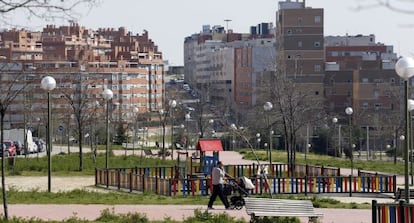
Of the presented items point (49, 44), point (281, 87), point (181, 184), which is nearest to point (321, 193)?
point (181, 184)

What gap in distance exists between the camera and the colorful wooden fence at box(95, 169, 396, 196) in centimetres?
2548

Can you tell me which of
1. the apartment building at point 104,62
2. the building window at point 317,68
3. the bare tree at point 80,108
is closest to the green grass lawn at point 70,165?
the bare tree at point 80,108

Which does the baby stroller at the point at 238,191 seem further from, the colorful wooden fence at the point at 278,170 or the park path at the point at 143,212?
the colorful wooden fence at the point at 278,170

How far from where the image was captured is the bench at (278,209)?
55.1 feet

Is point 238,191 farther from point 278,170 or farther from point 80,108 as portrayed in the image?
point 80,108

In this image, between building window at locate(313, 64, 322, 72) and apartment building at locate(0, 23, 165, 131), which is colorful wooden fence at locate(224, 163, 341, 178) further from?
building window at locate(313, 64, 322, 72)

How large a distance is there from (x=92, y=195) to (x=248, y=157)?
25.5m

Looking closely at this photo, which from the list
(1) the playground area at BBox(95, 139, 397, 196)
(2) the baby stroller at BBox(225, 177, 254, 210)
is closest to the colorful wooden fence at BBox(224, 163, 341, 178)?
(1) the playground area at BBox(95, 139, 397, 196)

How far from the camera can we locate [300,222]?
1708 centimetres

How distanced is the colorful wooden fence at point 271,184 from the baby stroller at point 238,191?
1989 millimetres

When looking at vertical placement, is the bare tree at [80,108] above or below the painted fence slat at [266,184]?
above

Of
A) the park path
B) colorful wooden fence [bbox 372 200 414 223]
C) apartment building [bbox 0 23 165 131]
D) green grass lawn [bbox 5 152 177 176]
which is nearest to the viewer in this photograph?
colorful wooden fence [bbox 372 200 414 223]

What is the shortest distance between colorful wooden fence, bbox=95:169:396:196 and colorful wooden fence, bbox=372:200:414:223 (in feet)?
33.4

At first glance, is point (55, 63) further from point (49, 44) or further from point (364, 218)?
point (364, 218)
